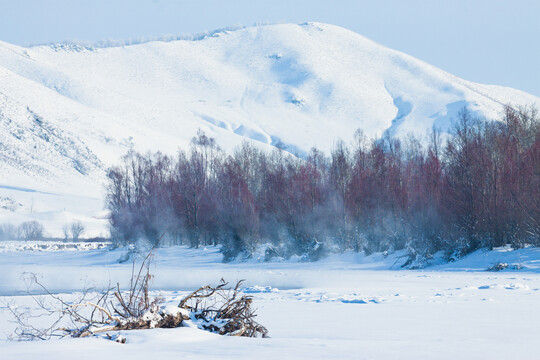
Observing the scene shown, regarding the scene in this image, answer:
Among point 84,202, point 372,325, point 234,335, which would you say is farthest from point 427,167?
point 84,202

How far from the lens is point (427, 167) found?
35281 mm

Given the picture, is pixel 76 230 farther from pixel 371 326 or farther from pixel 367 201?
pixel 371 326

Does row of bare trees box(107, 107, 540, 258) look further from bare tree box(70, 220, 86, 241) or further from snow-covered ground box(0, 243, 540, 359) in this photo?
bare tree box(70, 220, 86, 241)

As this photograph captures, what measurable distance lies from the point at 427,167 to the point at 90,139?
143875mm

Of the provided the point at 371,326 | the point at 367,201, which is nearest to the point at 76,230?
the point at 367,201

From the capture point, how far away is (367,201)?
41.0 metres

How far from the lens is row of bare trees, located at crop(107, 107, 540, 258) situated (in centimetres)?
2956

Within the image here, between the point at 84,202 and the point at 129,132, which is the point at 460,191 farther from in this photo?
the point at 129,132

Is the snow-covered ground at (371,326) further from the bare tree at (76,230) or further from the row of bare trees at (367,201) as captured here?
the bare tree at (76,230)

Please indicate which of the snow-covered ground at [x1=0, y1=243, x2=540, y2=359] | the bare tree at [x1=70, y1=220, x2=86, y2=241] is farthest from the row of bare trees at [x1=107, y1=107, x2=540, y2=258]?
the bare tree at [x1=70, y1=220, x2=86, y2=241]

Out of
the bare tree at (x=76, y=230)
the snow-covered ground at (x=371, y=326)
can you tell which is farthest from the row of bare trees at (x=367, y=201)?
the bare tree at (x=76, y=230)

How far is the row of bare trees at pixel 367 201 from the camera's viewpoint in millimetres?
29562

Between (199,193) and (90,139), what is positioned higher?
(90,139)

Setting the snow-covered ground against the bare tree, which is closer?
the snow-covered ground
